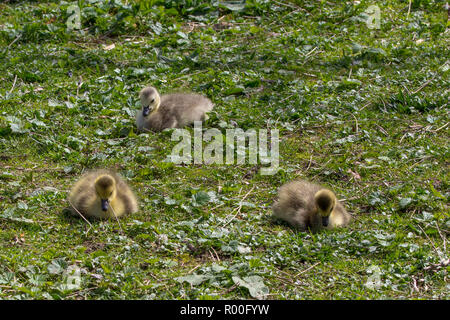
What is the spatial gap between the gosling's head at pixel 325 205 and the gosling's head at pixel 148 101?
2.38 m

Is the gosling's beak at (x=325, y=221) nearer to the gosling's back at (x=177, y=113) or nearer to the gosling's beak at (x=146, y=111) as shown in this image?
the gosling's back at (x=177, y=113)

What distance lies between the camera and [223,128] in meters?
7.14

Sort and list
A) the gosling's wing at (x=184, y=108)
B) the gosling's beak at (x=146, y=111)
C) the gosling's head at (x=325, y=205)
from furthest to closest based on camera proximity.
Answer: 1. the gosling's wing at (x=184, y=108)
2. the gosling's beak at (x=146, y=111)
3. the gosling's head at (x=325, y=205)

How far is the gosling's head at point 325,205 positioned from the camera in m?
5.25

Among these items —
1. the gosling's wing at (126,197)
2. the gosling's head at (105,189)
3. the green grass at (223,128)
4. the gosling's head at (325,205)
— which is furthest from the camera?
the gosling's wing at (126,197)

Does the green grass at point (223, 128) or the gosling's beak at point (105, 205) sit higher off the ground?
the gosling's beak at point (105, 205)

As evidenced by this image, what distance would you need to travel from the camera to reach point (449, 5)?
1005cm

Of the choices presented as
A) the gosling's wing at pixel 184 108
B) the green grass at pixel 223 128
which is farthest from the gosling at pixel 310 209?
the gosling's wing at pixel 184 108

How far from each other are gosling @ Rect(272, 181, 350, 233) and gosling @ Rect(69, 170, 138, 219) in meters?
1.16

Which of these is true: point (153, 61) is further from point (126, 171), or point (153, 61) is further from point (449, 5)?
point (449, 5)

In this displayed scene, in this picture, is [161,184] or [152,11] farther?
[152,11]

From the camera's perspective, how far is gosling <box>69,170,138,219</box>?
212 inches
